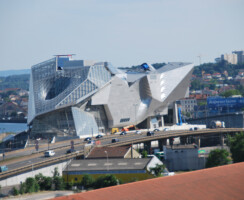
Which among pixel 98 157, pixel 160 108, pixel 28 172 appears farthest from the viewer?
pixel 160 108

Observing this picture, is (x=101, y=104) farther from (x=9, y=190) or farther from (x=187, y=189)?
(x=187, y=189)

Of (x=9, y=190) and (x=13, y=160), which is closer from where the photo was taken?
(x=9, y=190)

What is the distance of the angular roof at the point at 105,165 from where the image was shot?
5319 cm

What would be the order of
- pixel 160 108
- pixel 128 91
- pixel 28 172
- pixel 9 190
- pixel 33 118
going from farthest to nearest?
pixel 160 108 → pixel 128 91 → pixel 33 118 → pixel 28 172 → pixel 9 190

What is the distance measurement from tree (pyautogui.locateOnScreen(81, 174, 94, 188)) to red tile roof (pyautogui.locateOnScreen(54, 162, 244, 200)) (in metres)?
19.6

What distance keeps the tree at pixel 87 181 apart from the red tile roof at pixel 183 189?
19609 mm

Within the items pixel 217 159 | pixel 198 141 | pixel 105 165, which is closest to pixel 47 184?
pixel 105 165

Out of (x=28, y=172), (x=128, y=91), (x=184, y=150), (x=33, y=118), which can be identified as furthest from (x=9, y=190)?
(x=128, y=91)

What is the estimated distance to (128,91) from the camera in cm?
9112

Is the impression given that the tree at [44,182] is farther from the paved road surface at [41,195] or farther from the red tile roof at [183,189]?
the red tile roof at [183,189]

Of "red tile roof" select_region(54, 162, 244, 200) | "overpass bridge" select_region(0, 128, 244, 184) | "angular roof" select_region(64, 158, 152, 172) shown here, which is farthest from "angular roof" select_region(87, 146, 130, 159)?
"red tile roof" select_region(54, 162, 244, 200)

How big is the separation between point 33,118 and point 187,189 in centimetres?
5848

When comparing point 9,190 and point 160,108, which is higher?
point 160,108

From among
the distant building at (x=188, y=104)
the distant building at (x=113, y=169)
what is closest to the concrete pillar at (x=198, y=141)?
the distant building at (x=113, y=169)
